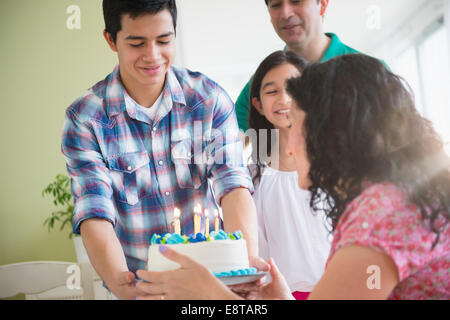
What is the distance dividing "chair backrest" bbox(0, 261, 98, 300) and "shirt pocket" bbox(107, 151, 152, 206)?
1.75 ft

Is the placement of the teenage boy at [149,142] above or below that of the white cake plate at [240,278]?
above

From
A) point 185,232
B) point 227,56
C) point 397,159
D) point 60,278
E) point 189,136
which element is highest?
point 227,56

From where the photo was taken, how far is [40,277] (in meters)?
1.77

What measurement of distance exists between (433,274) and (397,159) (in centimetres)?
18

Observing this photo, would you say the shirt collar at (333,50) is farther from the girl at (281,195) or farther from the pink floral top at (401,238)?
the pink floral top at (401,238)

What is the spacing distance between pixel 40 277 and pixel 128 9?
1034mm

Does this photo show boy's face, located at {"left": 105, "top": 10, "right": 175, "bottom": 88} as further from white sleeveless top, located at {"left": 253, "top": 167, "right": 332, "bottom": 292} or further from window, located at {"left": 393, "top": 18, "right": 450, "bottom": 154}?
window, located at {"left": 393, "top": 18, "right": 450, "bottom": 154}

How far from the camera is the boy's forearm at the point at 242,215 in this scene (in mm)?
1174

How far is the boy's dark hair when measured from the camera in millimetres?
1185

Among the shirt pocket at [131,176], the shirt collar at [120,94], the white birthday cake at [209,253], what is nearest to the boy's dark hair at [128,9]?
the shirt collar at [120,94]

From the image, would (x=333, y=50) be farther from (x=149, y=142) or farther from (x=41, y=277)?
(x=41, y=277)

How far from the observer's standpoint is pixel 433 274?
0.76m
